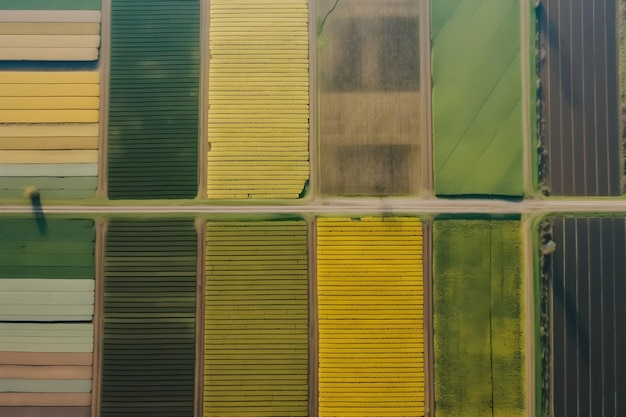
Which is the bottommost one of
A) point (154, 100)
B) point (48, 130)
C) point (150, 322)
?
point (150, 322)

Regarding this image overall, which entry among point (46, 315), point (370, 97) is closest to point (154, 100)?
point (370, 97)

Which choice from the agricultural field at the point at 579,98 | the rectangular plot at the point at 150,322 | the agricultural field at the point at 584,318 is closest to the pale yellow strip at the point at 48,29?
the rectangular plot at the point at 150,322

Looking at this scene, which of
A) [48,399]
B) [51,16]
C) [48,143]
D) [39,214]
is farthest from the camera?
[51,16]

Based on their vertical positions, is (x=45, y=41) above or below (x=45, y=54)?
above

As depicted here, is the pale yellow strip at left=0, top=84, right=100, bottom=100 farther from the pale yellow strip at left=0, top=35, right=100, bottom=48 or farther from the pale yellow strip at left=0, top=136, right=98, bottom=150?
the pale yellow strip at left=0, top=136, right=98, bottom=150

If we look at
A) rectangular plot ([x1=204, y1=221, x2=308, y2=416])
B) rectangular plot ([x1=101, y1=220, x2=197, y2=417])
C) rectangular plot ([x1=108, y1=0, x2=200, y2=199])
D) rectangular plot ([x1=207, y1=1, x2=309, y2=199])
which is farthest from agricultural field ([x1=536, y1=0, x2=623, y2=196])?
rectangular plot ([x1=101, y1=220, x2=197, y2=417])

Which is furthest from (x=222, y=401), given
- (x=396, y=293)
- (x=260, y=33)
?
(x=260, y=33)

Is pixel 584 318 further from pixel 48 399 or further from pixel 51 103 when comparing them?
pixel 51 103

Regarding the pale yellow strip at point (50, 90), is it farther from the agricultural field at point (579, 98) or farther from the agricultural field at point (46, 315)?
the agricultural field at point (579, 98)
